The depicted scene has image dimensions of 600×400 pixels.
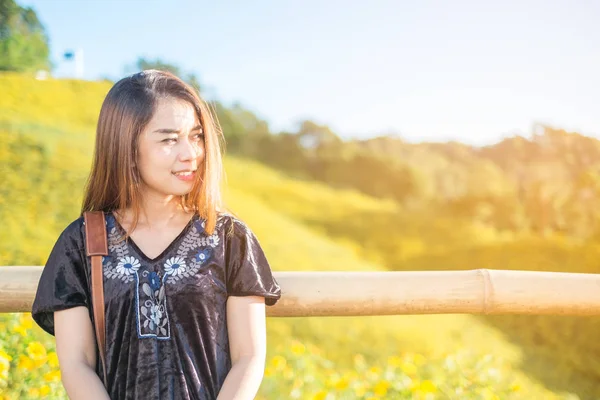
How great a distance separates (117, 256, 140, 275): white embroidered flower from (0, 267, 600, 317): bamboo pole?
1.43 ft

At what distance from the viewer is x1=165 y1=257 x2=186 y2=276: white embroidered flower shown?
1.50 metres

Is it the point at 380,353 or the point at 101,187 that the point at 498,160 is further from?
the point at 101,187

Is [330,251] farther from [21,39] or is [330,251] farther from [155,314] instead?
[155,314]

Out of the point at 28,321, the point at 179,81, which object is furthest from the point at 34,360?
the point at 179,81

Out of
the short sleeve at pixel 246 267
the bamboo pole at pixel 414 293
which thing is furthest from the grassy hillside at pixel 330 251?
the short sleeve at pixel 246 267

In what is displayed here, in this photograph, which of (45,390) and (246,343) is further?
(45,390)

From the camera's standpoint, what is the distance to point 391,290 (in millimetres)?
1850

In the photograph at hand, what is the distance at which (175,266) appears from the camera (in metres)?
1.51

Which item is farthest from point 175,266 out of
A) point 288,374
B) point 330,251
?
point 330,251

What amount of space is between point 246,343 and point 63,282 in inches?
18.4

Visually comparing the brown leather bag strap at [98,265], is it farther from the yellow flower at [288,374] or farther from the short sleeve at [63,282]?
the yellow flower at [288,374]

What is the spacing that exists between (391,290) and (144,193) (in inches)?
30.6

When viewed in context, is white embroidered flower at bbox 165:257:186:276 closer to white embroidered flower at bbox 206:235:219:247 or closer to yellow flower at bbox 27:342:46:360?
white embroidered flower at bbox 206:235:219:247

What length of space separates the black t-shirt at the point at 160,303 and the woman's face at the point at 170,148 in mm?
150
